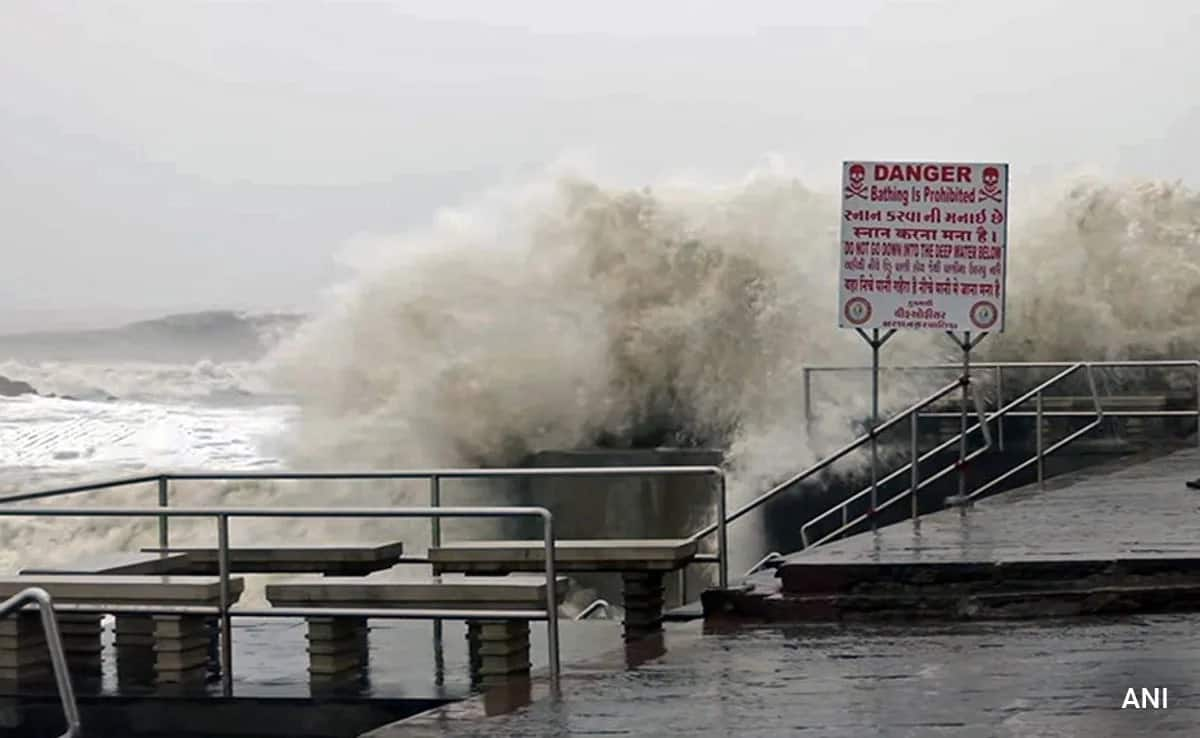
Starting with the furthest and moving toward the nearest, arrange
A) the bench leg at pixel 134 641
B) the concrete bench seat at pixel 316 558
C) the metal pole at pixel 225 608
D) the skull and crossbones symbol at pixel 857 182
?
the skull and crossbones symbol at pixel 857 182
the concrete bench seat at pixel 316 558
the bench leg at pixel 134 641
the metal pole at pixel 225 608

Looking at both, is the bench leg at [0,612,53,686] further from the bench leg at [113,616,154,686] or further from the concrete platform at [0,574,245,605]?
the bench leg at [113,616,154,686]

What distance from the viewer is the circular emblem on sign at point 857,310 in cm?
1238

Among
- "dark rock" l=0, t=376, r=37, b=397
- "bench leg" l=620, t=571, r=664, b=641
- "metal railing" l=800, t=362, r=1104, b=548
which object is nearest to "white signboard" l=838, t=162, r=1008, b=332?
"metal railing" l=800, t=362, r=1104, b=548

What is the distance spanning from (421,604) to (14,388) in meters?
51.7

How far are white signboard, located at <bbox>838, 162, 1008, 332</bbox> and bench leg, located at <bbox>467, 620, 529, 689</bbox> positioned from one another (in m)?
4.37

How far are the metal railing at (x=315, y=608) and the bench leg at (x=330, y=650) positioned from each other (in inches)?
6.8

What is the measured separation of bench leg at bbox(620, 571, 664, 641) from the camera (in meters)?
9.82

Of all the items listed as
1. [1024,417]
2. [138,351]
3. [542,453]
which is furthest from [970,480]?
[138,351]

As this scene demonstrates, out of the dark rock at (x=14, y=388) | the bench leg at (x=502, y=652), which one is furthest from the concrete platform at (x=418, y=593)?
the dark rock at (x=14, y=388)

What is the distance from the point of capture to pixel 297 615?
8.52m

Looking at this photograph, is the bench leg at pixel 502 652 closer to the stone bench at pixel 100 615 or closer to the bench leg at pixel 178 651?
the stone bench at pixel 100 615

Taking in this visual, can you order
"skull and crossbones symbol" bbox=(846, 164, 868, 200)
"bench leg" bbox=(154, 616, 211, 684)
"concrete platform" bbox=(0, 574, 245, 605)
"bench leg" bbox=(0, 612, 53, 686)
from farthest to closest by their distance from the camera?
1. "skull and crossbones symbol" bbox=(846, 164, 868, 200)
2. "bench leg" bbox=(0, 612, 53, 686)
3. "bench leg" bbox=(154, 616, 211, 684)
4. "concrete platform" bbox=(0, 574, 245, 605)

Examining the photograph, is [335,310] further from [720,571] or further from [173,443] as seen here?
[720,571]

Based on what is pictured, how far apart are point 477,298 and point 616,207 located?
9.99ft
